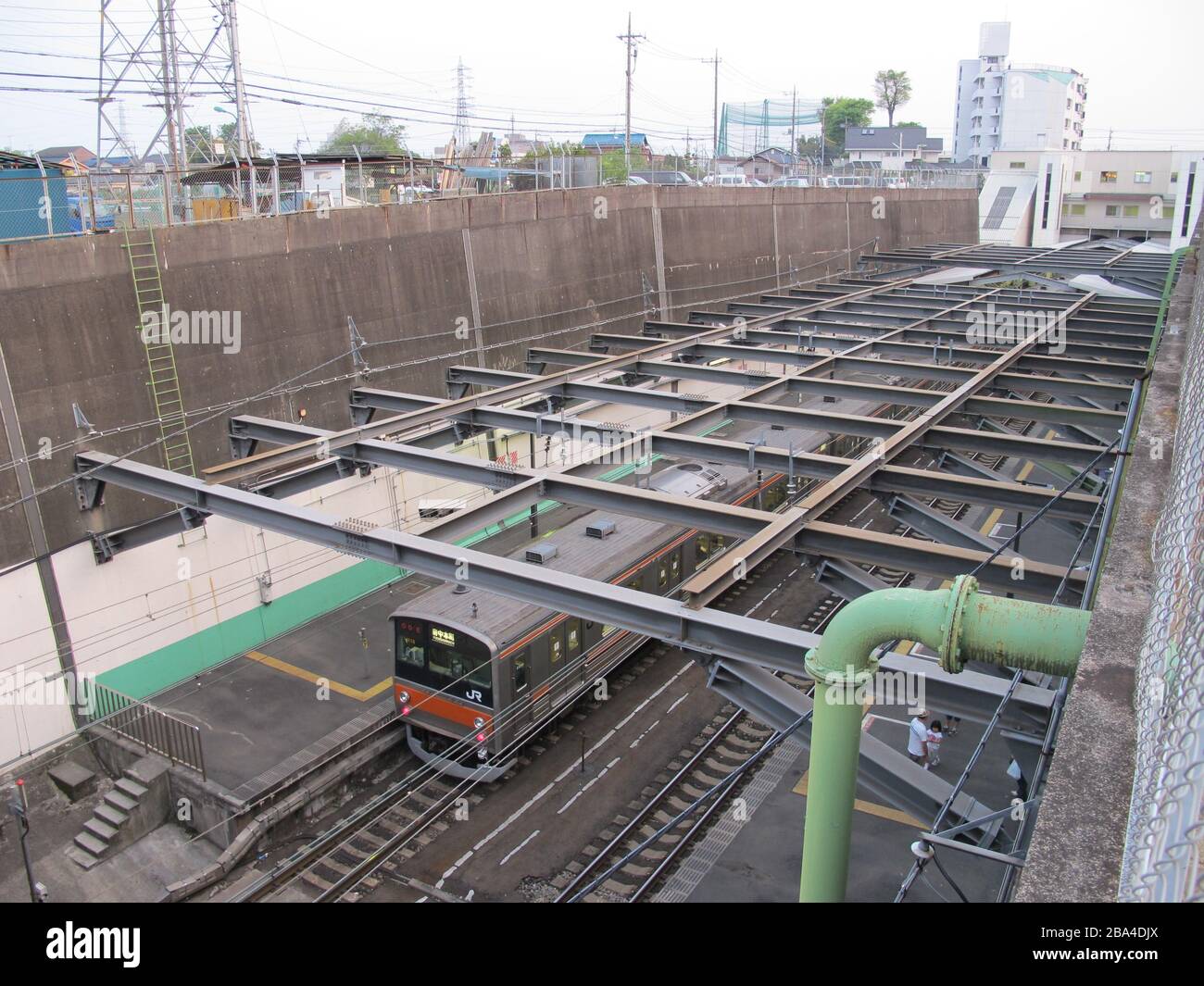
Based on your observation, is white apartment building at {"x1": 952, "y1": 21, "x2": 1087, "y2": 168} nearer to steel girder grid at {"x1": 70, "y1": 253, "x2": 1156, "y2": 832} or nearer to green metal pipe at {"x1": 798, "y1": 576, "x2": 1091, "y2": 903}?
steel girder grid at {"x1": 70, "y1": 253, "x2": 1156, "y2": 832}

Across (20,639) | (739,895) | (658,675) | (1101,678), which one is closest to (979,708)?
(1101,678)

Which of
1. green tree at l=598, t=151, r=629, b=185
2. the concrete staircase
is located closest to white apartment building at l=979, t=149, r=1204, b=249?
→ green tree at l=598, t=151, r=629, b=185

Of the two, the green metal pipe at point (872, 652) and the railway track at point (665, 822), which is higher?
the green metal pipe at point (872, 652)

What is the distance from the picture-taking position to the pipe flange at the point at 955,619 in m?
5.22

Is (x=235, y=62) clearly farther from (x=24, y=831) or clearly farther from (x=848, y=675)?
(x=848, y=675)

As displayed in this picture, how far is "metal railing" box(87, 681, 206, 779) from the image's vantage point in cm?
1348

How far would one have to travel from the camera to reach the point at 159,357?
1573cm

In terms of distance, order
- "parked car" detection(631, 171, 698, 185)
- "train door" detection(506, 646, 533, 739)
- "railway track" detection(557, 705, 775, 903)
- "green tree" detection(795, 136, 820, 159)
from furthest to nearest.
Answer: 1. "green tree" detection(795, 136, 820, 159)
2. "parked car" detection(631, 171, 698, 185)
3. "train door" detection(506, 646, 533, 739)
4. "railway track" detection(557, 705, 775, 903)

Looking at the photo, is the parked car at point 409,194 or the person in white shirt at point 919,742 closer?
the person in white shirt at point 919,742

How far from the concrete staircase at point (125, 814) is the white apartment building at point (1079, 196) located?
62.7 m

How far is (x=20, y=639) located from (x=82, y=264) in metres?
5.75

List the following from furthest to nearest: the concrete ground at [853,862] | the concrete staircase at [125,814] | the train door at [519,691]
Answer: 1. the train door at [519,691]
2. the concrete staircase at [125,814]
3. the concrete ground at [853,862]

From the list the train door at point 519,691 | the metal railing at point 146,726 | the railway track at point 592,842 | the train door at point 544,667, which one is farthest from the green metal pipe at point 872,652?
the metal railing at point 146,726

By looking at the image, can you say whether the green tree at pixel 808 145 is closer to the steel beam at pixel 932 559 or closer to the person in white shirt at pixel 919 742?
the person in white shirt at pixel 919 742
